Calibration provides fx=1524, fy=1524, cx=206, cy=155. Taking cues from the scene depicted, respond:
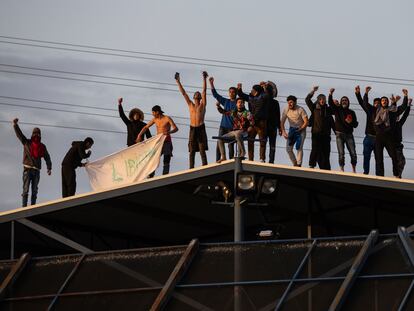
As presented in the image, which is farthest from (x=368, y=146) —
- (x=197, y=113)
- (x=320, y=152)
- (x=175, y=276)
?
(x=175, y=276)

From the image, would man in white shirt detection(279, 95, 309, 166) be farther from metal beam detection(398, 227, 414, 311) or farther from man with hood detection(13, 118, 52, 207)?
metal beam detection(398, 227, 414, 311)

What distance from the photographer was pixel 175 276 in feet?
91.7

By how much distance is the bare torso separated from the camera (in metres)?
34.8

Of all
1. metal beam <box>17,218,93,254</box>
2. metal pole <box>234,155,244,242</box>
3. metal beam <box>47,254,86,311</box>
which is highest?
metal pole <box>234,155,244,242</box>

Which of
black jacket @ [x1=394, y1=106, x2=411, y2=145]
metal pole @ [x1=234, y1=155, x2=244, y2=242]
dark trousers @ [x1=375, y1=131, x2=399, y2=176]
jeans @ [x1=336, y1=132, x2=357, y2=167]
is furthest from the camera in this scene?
jeans @ [x1=336, y1=132, x2=357, y2=167]

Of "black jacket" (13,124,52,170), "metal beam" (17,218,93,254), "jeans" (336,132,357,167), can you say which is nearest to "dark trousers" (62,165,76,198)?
"black jacket" (13,124,52,170)

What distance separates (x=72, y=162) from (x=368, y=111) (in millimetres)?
7427

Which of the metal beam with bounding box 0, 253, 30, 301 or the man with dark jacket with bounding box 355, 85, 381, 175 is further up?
the man with dark jacket with bounding box 355, 85, 381, 175

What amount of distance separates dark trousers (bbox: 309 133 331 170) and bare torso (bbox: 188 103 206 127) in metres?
2.61

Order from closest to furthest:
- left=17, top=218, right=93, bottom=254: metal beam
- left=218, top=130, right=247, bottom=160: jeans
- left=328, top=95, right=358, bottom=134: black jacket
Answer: left=218, top=130, right=247, bottom=160: jeans, left=328, top=95, right=358, bottom=134: black jacket, left=17, top=218, right=93, bottom=254: metal beam

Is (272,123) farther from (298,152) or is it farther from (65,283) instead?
(65,283)

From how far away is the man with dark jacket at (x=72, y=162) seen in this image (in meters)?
36.6

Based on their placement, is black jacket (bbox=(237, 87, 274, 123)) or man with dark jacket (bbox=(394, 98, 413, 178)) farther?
black jacket (bbox=(237, 87, 274, 123))

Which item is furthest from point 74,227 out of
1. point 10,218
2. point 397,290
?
point 397,290
